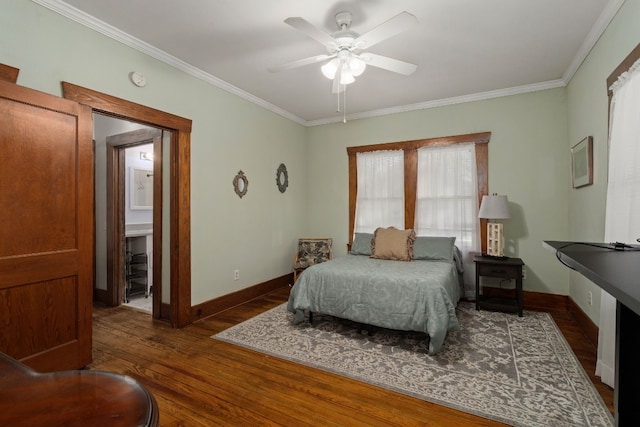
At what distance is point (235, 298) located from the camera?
12.7ft

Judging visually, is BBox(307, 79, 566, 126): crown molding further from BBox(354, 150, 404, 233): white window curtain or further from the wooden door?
the wooden door

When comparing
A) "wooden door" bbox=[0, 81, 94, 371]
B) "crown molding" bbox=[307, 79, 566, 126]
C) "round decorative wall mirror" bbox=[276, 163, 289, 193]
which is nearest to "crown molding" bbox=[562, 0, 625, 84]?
"crown molding" bbox=[307, 79, 566, 126]

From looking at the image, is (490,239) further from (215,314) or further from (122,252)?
(122,252)

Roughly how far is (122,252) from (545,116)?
224 inches

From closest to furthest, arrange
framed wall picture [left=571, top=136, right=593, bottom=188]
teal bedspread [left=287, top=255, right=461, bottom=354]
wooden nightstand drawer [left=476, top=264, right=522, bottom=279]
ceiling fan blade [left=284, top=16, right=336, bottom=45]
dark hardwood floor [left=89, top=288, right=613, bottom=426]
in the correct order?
dark hardwood floor [left=89, top=288, right=613, bottom=426] < ceiling fan blade [left=284, top=16, right=336, bottom=45] < teal bedspread [left=287, top=255, right=461, bottom=354] < framed wall picture [left=571, top=136, right=593, bottom=188] < wooden nightstand drawer [left=476, top=264, right=522, bottom=279]

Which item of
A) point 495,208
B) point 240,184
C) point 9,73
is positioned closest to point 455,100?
point 495,208

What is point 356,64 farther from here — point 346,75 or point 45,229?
point 45,229

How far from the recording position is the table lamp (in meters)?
3.58

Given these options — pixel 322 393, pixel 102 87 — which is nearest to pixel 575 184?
pixel 322 393

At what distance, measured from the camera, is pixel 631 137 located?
1.91 m

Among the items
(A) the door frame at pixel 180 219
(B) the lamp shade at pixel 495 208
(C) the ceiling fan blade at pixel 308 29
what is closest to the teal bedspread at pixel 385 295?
(B) the lamp shade at pixel 495 208

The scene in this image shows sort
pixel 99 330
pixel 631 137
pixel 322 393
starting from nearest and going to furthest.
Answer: pixel 631 137, pixel 322 393, pixel 99 330

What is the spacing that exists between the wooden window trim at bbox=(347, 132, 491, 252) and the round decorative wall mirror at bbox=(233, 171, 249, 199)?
5.76ft

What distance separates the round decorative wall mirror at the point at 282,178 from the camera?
4.69m
